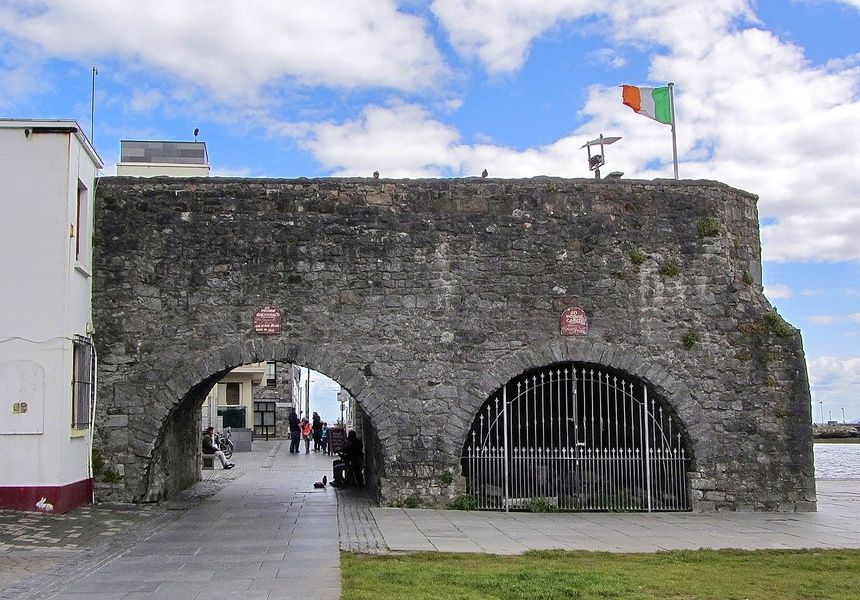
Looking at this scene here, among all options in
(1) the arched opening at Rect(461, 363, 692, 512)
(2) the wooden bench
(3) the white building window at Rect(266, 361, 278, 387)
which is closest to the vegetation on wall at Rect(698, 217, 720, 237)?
(1) the arched opening at Rect(461, 363, 692, 512)

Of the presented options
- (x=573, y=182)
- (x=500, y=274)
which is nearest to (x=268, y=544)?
(x=500, y=274)

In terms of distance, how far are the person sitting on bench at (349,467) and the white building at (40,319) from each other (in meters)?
5.62

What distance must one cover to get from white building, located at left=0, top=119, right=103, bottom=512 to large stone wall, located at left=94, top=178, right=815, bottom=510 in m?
1.05

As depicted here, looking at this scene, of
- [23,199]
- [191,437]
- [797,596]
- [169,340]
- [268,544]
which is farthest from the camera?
[191,437]

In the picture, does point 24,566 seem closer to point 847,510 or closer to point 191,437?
point 191,437

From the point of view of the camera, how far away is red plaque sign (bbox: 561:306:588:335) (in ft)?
46.9

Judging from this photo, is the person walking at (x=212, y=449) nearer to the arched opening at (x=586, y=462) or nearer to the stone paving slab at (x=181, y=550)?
the stone paving slab at (x=181, y=550)

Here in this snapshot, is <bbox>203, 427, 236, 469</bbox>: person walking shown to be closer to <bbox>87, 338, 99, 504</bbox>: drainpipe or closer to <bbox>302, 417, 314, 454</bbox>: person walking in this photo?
<bbox>302, 417, 314, 454</bbox>: person walking

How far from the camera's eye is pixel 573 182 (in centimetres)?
1468

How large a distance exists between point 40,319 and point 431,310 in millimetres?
5545

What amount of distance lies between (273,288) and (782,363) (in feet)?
26.2

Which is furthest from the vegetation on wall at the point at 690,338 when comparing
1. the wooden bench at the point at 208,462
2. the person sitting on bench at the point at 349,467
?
the wooden bench at the point at 208,462

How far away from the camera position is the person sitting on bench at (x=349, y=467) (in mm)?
17828

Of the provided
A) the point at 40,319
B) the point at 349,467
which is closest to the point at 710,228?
the point at 349,467
